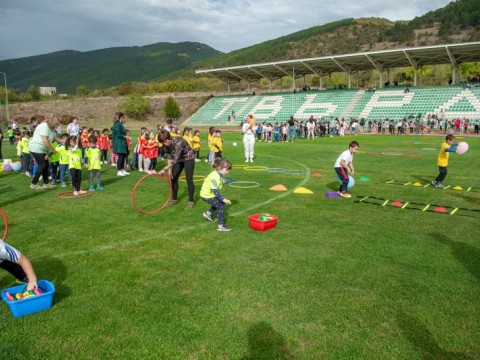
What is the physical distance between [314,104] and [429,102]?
14190 millimetres

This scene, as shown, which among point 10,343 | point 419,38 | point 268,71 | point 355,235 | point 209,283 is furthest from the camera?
point 419,38

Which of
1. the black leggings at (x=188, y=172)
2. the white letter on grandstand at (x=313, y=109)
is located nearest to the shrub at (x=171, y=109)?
the white letter on grandstand at (x=313, y=109)

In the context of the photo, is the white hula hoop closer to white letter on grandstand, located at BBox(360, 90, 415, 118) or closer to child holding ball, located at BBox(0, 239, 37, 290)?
child holding ball, located at BBox(0, 239, 37, 290)

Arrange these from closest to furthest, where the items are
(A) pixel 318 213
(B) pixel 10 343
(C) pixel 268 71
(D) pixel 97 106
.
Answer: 1. (B) pixel 10 343
2. (A) pixel 318 213
3. (C) pixel 268 71
4. (D) pixel 97 106

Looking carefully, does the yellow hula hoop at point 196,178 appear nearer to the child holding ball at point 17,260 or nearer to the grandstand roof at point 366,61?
the child holding ball at point 17,260

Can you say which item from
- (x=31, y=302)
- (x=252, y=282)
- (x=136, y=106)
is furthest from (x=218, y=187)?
(x=136, y=106)

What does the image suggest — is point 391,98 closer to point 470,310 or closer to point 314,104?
point 314,104

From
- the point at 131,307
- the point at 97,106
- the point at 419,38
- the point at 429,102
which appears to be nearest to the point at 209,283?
the point at 131,307

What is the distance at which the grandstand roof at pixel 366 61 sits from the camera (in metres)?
43.0

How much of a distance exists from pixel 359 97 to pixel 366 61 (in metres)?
4.93

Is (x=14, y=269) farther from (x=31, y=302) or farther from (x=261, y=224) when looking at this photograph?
(x=261, y=224)

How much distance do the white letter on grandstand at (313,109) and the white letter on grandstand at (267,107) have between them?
12.4 feet

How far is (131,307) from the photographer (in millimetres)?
4207

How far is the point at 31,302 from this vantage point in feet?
13.2
